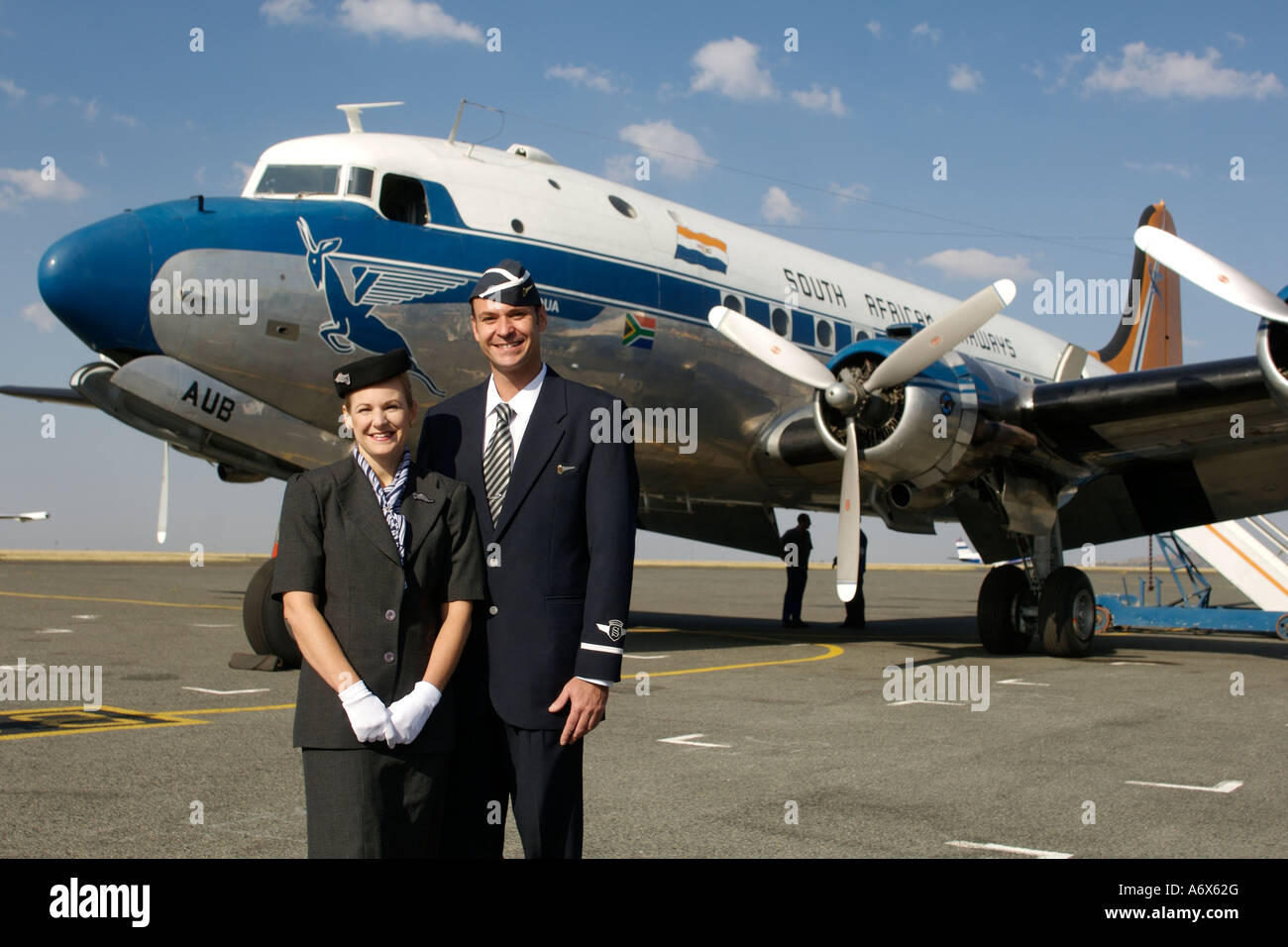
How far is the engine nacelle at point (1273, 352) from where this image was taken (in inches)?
400

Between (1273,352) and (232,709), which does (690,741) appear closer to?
(232,709)

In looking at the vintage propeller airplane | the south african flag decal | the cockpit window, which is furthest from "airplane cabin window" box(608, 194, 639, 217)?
the cockpit window

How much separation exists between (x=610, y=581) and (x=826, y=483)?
11.2 meters

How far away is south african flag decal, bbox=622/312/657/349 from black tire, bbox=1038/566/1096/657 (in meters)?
5.71

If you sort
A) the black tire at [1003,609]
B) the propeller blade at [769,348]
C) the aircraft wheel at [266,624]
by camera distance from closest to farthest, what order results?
1. the aircraft wheel at [266,624]
2. the propeller blade at [769,348]
3. the black tire at [1003,609]

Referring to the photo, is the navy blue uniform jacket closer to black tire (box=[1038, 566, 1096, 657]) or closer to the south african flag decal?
the south african flag decal

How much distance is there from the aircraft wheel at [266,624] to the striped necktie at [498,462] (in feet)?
25.2

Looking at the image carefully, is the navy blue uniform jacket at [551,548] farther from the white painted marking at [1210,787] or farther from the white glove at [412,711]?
the white painted marking at [1210,787]

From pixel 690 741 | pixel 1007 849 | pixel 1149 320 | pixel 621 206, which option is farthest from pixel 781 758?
pixel 1149 320

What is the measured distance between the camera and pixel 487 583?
10.8 feet

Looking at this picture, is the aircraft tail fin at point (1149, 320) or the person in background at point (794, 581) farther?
the aircraft tail fin at point (1149, 320)

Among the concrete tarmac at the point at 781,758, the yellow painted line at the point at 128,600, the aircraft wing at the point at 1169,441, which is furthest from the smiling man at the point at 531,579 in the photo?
the yellow painted line at the point at 128,600

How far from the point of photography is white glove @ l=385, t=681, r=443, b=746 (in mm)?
2941
